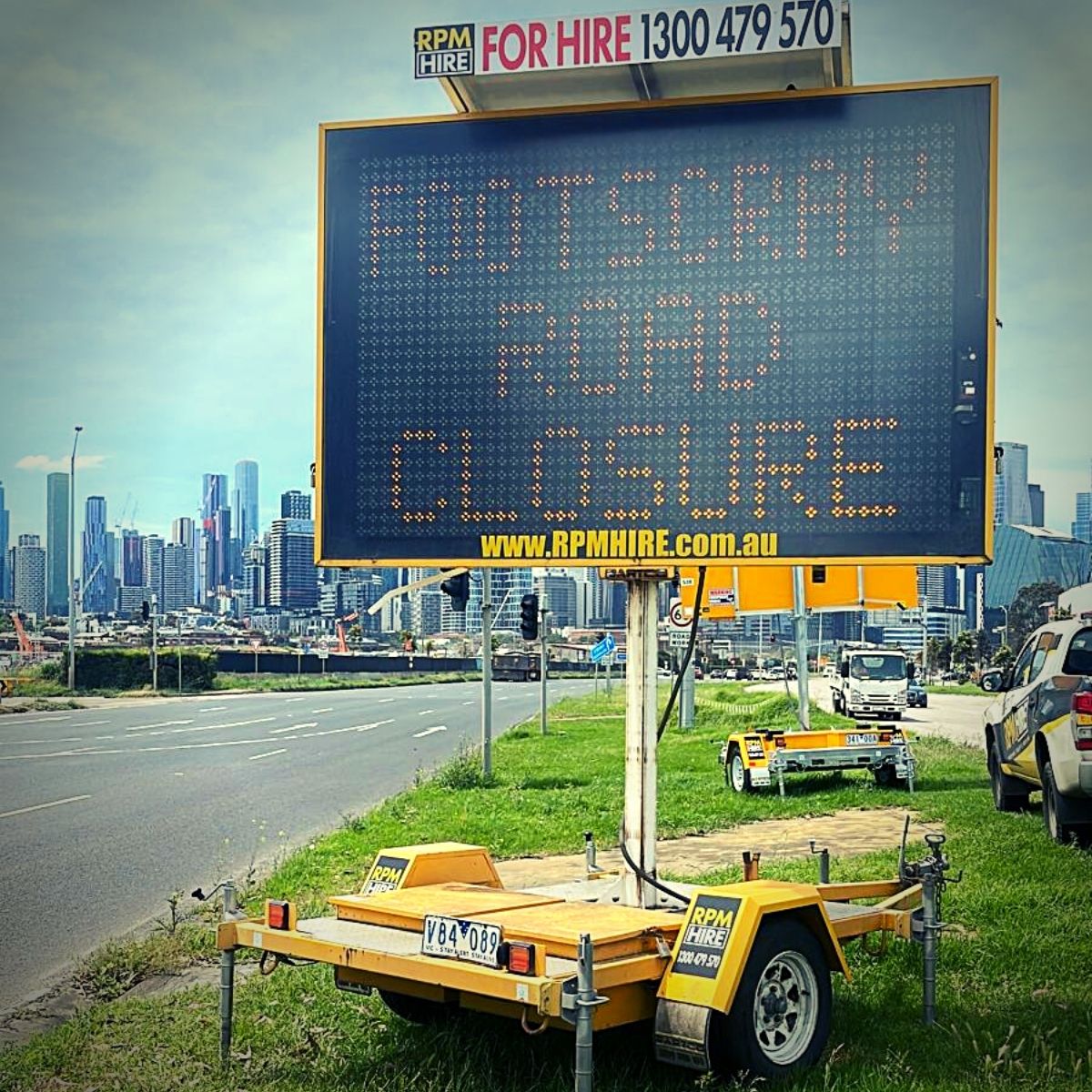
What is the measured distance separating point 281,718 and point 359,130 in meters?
34.9

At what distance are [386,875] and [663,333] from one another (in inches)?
130

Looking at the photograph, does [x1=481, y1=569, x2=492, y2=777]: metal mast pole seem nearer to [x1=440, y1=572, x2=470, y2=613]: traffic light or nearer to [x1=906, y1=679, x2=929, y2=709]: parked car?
[x1=440, y1=572, x2=470, y2=613]: traffic light

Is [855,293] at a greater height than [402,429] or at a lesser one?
greater

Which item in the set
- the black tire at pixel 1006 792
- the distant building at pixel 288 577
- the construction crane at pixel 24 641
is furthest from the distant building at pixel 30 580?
the distant building at pixel 288 577

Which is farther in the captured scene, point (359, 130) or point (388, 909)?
point (359, 130)

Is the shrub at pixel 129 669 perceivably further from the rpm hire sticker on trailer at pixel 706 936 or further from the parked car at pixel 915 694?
the rpm hire sticker on trailer at pixel 706 936

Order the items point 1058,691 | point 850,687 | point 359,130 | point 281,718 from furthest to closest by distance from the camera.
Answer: point 850,687 → point 281,718 → point 1058,691 → point 359,130

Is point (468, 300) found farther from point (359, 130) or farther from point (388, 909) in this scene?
point (388, 909)

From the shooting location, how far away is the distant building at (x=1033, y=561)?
35.4 metres

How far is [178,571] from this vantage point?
373ft

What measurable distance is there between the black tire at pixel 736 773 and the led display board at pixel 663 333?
11812mm

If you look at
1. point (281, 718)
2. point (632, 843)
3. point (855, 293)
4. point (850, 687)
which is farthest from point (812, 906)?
point (850, 687)

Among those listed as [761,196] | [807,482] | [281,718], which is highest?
[761,196]

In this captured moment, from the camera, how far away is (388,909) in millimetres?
7258
